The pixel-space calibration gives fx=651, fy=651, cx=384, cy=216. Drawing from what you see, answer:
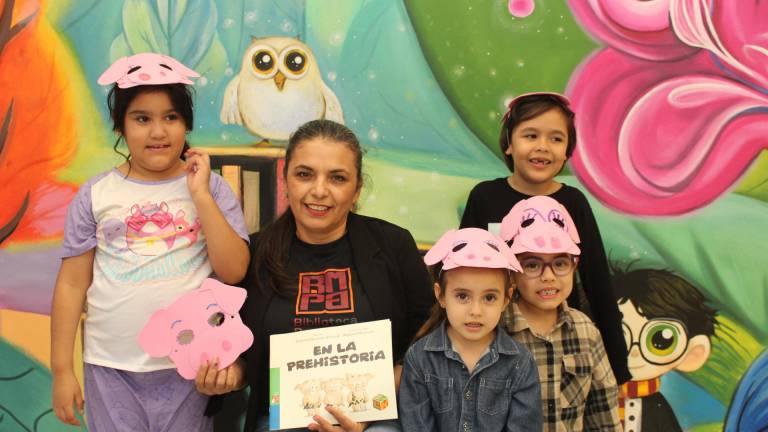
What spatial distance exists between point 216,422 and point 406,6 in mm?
2104

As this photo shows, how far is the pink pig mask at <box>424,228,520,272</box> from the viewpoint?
196 centimetres

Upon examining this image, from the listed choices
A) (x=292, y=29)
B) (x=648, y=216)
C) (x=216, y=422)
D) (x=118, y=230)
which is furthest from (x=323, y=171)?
(x=648, y=216)

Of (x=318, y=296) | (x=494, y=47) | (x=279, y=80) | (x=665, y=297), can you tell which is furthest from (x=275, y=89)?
(x=665, y=297)

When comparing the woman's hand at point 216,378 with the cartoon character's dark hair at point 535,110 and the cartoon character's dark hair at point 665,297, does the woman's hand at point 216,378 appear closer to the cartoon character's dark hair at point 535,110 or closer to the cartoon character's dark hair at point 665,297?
the cartoon character's dark hair at point 535,110

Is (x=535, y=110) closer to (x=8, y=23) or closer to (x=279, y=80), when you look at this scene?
(x=279, y=80)

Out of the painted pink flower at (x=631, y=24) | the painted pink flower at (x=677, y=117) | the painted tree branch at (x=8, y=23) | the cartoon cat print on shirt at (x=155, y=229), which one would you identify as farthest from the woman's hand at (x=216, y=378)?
the painted pink flower at (x=631, y=24)

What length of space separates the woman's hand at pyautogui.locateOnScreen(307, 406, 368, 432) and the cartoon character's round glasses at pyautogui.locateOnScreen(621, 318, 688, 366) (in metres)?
1.86

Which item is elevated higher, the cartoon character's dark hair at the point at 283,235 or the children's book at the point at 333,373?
the cartoon character's dark hair at the point at 283,235

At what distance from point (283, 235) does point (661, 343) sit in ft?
7.02

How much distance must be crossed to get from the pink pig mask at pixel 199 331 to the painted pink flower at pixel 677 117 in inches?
77.6

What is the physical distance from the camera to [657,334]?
330 centimetres

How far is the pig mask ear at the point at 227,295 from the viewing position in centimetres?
200

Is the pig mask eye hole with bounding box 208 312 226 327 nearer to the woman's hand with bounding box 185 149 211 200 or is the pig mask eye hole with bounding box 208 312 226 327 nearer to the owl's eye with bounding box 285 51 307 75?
the woman's hand with bounding box 185 149 211 200

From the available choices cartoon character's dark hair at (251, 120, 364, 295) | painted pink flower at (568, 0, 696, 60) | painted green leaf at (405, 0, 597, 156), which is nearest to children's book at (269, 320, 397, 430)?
cartoon character's dark hair at (251, 120, 364, 295)
